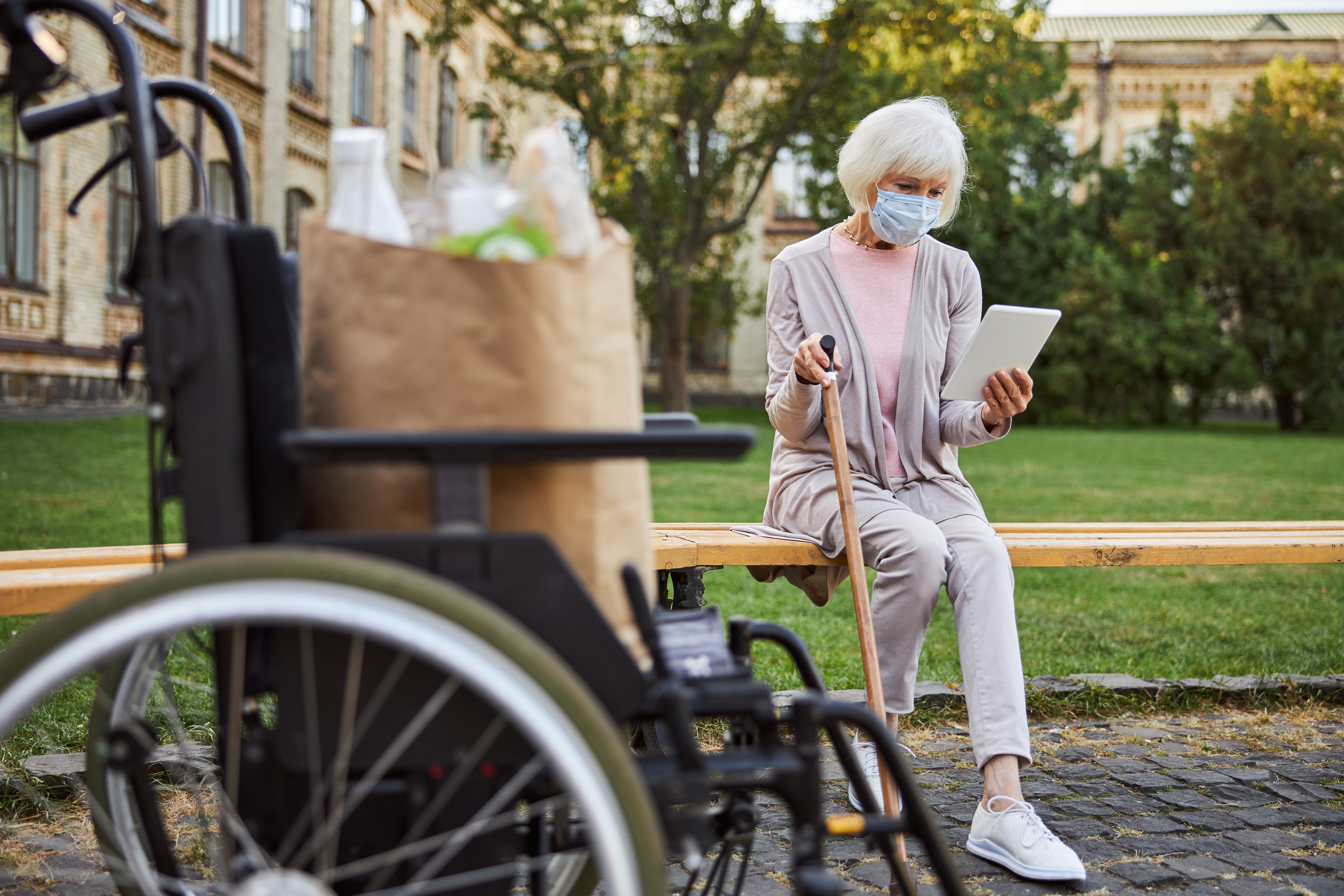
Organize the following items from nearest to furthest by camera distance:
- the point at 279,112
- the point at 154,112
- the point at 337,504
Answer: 1. the point at 337,504
2. the point at 154,112
3. the point at 279,112

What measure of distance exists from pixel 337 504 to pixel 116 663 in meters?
0.57

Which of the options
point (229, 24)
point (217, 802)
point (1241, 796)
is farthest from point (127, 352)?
point (229, 24)

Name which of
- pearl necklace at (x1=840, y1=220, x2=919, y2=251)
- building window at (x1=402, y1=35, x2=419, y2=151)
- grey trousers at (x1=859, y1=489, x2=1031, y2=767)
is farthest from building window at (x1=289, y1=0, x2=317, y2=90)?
grey trousers at (x1=859, y1=489, x2=1031, y2=767)

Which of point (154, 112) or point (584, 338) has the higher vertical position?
point (154, 112)

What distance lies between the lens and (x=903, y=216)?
3.10 metres

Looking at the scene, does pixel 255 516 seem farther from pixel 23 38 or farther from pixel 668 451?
pixel 23 38

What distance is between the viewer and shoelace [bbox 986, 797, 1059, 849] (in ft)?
8.32

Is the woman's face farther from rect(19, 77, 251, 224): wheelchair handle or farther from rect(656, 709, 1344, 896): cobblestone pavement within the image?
rect(19, 77, 251, 224): wheelchair handle

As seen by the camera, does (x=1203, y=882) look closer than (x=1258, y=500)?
Yes

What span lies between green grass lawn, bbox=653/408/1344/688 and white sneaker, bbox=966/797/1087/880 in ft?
4.66

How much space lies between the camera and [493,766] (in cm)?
154

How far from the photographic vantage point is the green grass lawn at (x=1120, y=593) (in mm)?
4617

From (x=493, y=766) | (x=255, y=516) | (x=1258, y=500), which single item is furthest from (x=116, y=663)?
(x=1258, y=500)

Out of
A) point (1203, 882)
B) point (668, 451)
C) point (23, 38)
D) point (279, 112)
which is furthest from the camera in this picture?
point (279, 112)
